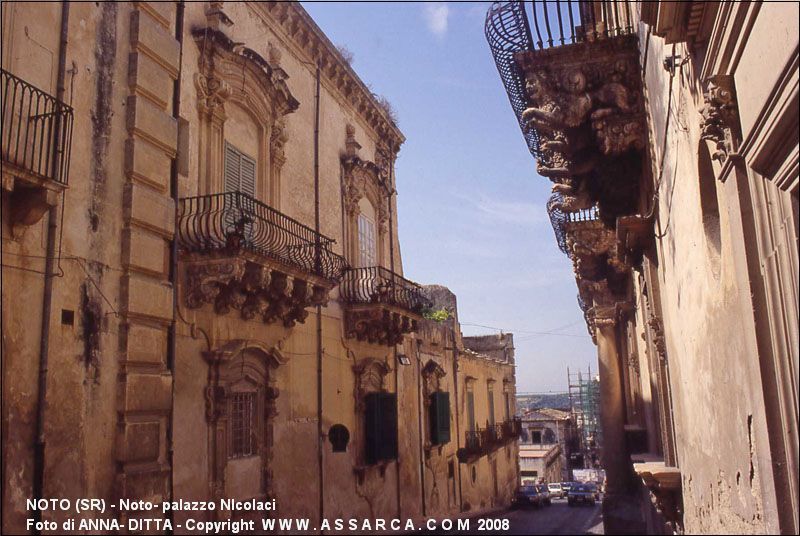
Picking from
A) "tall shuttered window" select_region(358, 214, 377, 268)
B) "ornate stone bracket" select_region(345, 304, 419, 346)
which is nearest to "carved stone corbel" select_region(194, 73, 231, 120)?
"ornate stone bracket" select_region(345, 304, 419, 346)

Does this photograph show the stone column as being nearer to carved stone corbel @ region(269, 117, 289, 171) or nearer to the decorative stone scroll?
carved stone corbel @ region(269, 117, 289, 171)

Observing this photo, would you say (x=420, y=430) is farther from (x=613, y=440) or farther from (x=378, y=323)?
(x=613, y=440)

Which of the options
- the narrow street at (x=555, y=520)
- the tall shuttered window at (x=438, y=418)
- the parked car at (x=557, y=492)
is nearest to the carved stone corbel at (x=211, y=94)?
the tall shuttered window at (x=438, y=418)

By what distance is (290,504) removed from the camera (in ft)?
35.0

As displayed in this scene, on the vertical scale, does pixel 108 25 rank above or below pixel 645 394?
above

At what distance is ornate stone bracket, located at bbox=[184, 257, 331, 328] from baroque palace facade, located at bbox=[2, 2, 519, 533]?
30mm

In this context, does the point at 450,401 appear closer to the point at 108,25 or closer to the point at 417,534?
the point at 417,534

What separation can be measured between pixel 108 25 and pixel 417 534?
11.2 metres

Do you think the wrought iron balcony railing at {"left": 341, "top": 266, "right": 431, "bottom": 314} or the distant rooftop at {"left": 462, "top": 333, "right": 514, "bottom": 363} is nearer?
the wrought iron balcony railing at {"left": 341, "top": 266, "right": 431, "bottom": 314}

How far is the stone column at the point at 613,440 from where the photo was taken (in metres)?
12.7

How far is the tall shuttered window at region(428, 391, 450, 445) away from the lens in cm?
1764

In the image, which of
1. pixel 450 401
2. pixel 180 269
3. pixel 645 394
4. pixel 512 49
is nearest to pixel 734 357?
pixel 512 49

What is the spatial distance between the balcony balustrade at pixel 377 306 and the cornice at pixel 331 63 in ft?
12.2

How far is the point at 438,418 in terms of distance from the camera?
17.8 meters
